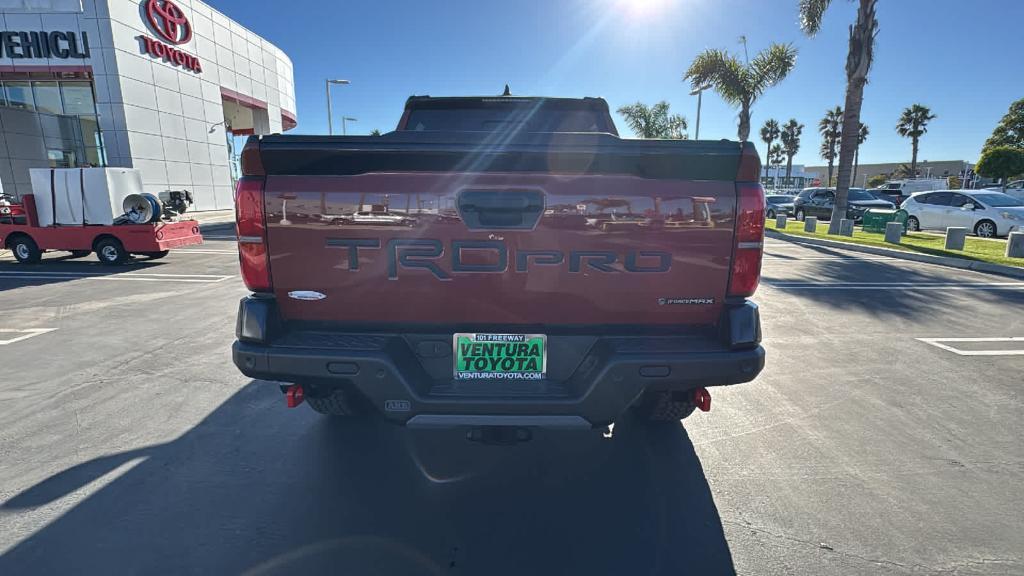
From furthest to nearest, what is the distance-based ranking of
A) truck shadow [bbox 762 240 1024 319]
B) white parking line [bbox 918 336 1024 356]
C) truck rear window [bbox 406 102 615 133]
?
1. truck shadow [bbox 762 240 1024 319]
2. white parking line [bbox 918 336 1024 356]
3. truck rear window [bbox 406 102 615 133]

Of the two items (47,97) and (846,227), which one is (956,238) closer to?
(846,227)

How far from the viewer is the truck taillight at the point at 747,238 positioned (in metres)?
2.15

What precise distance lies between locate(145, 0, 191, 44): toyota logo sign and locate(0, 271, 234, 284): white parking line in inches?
795

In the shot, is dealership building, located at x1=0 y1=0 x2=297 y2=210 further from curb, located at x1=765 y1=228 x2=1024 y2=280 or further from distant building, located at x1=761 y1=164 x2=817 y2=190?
distant building, located at x1=761 y1=164 x2=817 y2=190

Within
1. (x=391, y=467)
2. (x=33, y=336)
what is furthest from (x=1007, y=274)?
(x=33, y=336)

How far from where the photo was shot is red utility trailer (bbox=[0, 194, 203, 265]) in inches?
409

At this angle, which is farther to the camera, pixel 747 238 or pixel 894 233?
pixel 894 233

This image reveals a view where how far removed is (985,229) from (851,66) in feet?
21.3

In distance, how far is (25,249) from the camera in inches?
421

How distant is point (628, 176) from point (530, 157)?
18.2 inches

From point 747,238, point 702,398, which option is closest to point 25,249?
point 702,398

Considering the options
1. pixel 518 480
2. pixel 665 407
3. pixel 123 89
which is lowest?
pixel 518 480

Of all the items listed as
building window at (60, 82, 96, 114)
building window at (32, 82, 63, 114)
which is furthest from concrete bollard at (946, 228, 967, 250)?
building window at (32, 82, 63, 114)

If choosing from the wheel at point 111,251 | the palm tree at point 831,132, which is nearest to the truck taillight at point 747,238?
the wheel at point 111,251
